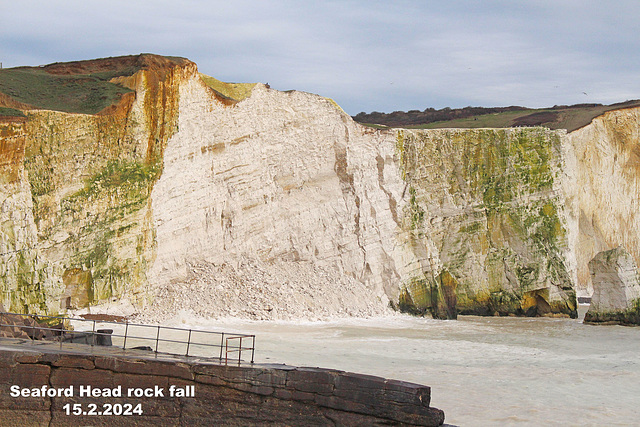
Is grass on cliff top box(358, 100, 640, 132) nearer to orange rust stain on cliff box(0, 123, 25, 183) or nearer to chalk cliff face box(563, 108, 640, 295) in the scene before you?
chalk cliff face box(563, 108, 640, 295)

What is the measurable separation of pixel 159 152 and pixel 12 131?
15.7ft

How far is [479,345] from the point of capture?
20484 millimetres

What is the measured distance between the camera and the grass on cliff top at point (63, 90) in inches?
861

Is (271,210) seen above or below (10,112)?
below

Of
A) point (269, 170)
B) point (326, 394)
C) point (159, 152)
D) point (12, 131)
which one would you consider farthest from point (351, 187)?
point (326, 394)

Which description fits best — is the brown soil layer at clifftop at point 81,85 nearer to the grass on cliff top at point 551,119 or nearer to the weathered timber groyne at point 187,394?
the weathered timber groyne at point 187,394

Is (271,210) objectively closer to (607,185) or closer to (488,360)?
(488,360)

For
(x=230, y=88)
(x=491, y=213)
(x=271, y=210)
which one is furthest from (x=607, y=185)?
(x=230, y=88)

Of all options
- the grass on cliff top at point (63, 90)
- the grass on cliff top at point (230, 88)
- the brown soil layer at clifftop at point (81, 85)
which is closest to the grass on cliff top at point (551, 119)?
the grass on cliff top at point (230, 88)

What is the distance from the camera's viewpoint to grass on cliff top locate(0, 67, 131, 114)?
21.9m

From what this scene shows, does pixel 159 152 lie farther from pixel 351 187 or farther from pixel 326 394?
pixel 326 394

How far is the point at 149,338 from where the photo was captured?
1136 cm

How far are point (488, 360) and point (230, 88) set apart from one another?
1382 cm

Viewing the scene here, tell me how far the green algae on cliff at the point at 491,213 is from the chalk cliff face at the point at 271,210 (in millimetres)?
61
